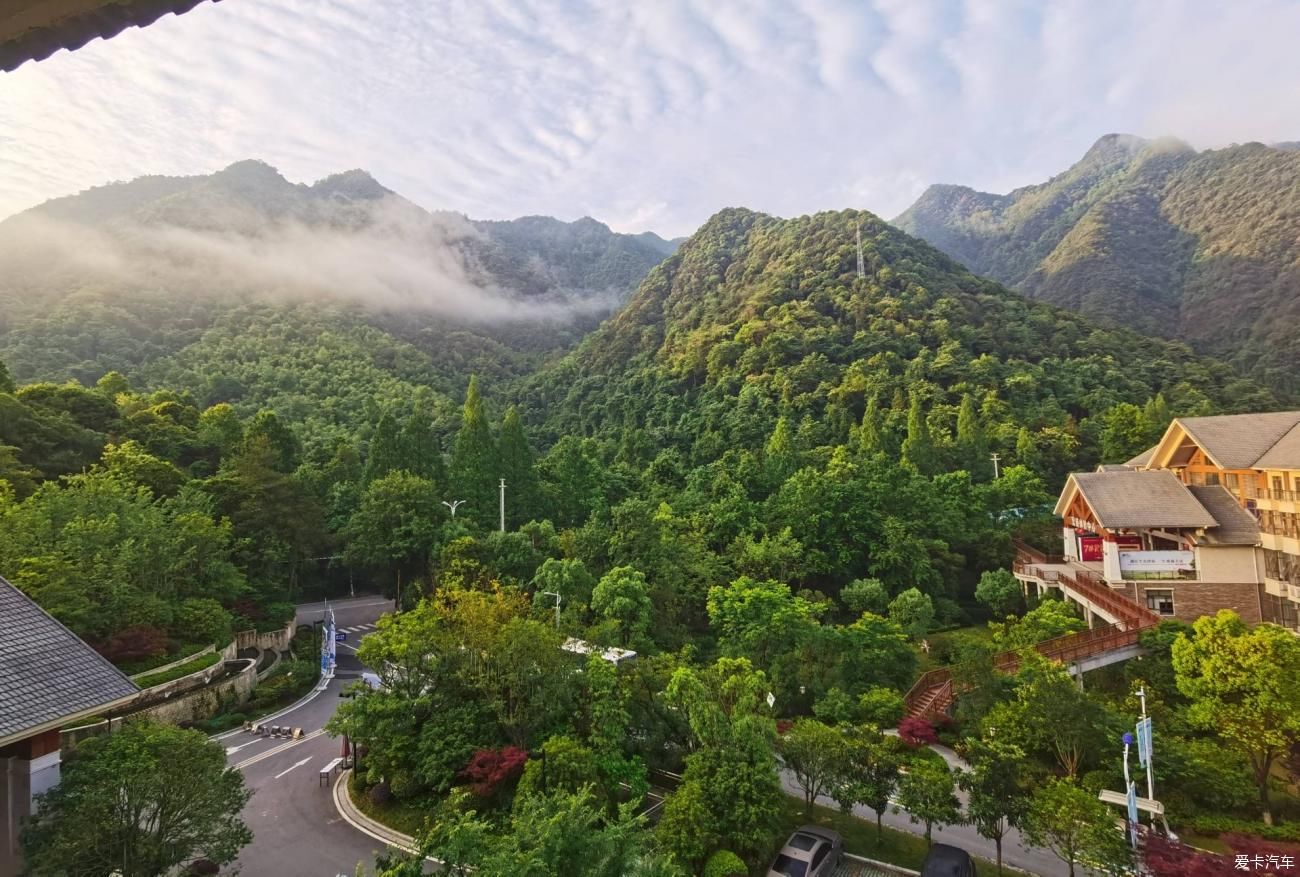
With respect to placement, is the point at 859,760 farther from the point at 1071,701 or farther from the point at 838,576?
the point at 838,576

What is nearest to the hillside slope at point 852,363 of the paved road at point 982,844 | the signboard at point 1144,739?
the paved road at point 982,844

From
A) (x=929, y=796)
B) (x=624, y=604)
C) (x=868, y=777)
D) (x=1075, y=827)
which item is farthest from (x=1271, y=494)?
(x=624, y=604)

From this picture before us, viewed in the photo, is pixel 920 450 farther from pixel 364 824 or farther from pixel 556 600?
pixel 364 824

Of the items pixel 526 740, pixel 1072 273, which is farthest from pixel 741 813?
pixel 1072 273

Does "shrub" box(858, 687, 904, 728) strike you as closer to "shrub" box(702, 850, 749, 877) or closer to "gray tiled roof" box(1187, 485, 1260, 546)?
"shrub" box(702, 850, 749, 877)

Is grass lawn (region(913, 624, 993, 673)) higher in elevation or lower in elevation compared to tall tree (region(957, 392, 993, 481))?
lower

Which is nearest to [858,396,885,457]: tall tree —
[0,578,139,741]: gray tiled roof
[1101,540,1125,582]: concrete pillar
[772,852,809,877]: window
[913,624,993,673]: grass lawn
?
[913,624,993,673]: grass lawn
